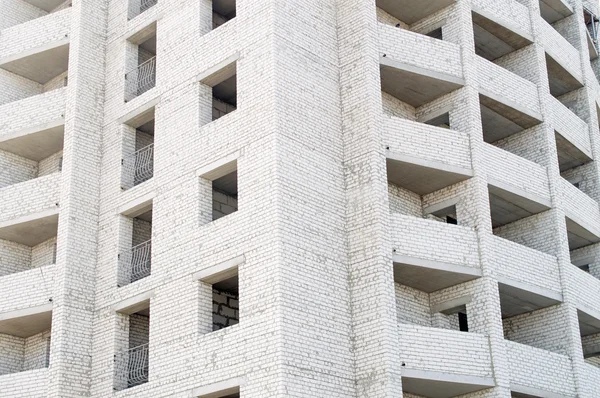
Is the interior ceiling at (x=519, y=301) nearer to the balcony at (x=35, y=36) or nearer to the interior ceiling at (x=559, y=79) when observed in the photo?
the interior ceiling at (x=559, y=79)

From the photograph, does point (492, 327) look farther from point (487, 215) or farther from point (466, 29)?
point (466, 29)

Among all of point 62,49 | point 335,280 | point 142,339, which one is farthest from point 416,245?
point 62,49

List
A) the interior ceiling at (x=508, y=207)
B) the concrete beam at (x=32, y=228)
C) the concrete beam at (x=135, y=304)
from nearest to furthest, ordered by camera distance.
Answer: the concrete beam at (x=135, y=304) < the interior ceiling at (x=508, y=207) < the concrete beam at (x=32, y=228)

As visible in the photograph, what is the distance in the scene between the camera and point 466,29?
89.1ft

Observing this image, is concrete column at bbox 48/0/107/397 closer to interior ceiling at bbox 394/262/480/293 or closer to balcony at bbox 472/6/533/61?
interior ceiling at bbox 394/262/480/293

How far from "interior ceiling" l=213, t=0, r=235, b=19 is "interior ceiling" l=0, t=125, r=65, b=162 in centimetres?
567

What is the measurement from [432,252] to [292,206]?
12.8 feet

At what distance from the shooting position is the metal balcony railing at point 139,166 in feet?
88.6

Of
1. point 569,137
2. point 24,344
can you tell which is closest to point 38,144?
point 24,344

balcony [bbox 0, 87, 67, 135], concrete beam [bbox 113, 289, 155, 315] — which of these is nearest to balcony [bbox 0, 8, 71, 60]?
balcony [bbox 0, 87, 67, 135]

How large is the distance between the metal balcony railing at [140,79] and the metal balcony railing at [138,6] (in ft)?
5.96

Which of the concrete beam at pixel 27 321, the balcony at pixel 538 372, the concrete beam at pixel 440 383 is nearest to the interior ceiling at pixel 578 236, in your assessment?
the balcony at pixel 538 372

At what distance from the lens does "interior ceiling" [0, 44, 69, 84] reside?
2986 centimetres

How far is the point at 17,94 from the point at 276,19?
35.9 feet
